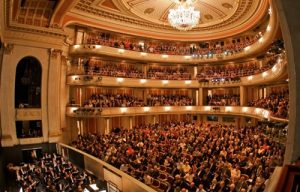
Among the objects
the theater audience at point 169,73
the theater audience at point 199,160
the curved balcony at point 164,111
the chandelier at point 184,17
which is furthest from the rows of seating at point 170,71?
the chandelier at point 184,17

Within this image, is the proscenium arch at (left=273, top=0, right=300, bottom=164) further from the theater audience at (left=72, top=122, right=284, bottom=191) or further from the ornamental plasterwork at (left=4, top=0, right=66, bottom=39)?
the ornamental plasterwork at (left=4, top=0, right=66, bottom=39)

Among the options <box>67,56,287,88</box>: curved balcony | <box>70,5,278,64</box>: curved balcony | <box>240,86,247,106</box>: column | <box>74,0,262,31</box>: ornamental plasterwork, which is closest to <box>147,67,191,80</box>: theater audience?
<box>67,56,287,88</box>: curved balcony

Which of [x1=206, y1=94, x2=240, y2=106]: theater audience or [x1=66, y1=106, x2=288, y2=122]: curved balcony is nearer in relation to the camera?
[x1=66, y1=106, x2=288, y2=122]: curved balcony

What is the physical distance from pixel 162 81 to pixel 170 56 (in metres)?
2.72

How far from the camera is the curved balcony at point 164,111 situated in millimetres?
19859

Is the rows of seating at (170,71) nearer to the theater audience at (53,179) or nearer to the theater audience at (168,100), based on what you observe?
the theater audience at (168,100)

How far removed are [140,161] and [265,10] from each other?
13122 millimetres

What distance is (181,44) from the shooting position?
2842cm

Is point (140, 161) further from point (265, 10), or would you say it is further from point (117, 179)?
point (265, 10)

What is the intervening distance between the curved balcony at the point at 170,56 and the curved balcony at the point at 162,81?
197 cm

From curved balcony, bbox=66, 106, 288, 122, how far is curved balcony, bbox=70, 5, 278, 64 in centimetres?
448

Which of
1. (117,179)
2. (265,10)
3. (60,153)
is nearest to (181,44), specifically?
(265,10)

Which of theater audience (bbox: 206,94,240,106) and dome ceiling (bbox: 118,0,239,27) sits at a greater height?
dome ceiling (bbox: 118,0,239,27)

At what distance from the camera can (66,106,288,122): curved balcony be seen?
1986 centimetres
